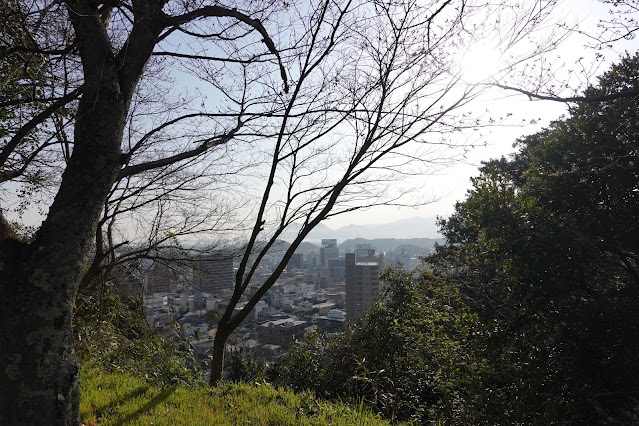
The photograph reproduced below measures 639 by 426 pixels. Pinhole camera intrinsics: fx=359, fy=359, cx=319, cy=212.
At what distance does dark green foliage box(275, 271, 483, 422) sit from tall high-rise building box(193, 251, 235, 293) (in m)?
1.44

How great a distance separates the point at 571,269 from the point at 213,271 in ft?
13.4

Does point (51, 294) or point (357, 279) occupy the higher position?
point (51, 294)

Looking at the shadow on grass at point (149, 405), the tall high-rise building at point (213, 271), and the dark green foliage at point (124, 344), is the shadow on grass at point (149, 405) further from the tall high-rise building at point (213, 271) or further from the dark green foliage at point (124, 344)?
the tall high-rise building at point (213, 271)

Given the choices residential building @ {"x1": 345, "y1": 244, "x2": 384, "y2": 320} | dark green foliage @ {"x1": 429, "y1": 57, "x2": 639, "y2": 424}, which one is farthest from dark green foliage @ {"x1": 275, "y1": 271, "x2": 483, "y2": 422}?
residential building @ {"x1": 345, "y1": 244, "x2": 384, "y2": 320}

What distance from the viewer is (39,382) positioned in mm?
1339

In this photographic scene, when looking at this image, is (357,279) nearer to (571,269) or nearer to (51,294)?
(571,269)

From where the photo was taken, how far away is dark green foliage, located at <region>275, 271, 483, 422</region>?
331 centimetres

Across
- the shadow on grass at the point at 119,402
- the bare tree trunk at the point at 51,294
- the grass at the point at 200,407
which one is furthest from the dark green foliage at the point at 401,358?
the bare tree trunk at the point at 51,294

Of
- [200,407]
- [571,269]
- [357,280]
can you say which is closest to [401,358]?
[571,269]

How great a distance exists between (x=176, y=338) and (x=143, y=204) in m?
1.88

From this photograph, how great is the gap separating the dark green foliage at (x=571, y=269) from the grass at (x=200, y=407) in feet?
4.45

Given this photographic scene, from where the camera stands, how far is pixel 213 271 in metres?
4.92

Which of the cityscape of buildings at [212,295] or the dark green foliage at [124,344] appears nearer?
the dark green foliage at [124,344]

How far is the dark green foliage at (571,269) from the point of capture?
2.71 m
